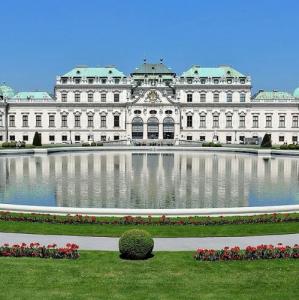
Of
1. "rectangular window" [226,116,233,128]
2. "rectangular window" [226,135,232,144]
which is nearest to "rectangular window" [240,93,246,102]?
"rectangular window" [226,116,233,128]

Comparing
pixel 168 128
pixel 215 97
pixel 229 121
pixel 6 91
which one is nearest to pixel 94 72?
pixel 168 128

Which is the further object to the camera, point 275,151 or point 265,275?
point 275,151

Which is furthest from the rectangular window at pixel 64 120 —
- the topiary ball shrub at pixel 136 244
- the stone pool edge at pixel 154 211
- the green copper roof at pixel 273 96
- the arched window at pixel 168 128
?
the topiary ball shrub at pixel 136 244

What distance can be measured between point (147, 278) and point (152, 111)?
80437 millimetres

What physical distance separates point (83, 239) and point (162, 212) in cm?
392

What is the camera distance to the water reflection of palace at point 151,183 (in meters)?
24.8

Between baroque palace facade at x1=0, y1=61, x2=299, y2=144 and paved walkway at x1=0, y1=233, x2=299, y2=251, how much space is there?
75.7 metres

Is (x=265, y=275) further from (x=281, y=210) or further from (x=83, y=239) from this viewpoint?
(x=281, y=210)

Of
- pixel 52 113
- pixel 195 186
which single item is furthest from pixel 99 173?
pixel 52 113

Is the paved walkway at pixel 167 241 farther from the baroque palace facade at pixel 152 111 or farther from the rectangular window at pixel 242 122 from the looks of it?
the rectangular window at pixel 242 122

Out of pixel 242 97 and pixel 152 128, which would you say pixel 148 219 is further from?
pixel 242 97

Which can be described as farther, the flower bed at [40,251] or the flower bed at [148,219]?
the flower bed at [148,219]

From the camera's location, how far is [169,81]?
3851 inches

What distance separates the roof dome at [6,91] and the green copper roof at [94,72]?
13.2 meters
